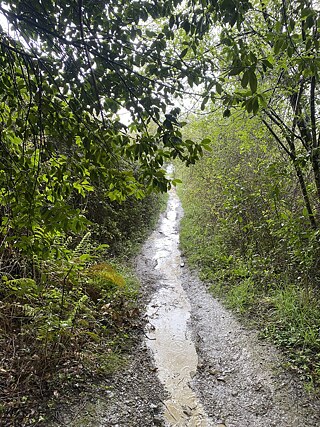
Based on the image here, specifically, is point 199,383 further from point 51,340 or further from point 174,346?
point 51,340

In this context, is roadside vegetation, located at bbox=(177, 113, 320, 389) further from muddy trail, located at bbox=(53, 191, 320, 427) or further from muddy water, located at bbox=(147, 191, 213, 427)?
muddy water, located at bbox=(147, 191, 213, 427)

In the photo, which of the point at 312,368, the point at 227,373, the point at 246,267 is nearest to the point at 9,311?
the point at 227,373

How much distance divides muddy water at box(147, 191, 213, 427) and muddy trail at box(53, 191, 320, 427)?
1cm

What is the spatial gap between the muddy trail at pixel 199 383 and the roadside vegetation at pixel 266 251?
0.33 m

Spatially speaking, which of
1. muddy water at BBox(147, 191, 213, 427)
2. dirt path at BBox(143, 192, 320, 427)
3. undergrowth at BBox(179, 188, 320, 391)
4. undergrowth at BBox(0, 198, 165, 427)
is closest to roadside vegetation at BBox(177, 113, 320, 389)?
undergrowth at BBox(179, 188, 320, 391)

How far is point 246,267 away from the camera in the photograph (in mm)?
6641

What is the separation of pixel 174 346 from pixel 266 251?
9.51 feet

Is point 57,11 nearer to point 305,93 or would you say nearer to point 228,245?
point 305,93

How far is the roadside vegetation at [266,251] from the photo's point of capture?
4.39 metres

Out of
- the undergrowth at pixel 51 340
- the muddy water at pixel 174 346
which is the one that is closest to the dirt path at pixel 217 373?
the muddy water at pixel 174 346

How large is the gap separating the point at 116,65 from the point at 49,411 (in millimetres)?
3204

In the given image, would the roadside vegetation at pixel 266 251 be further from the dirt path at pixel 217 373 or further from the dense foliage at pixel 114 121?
the dirt path at pixel 217 373

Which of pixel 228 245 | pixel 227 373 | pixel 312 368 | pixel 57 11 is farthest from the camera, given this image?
pixel 228 245

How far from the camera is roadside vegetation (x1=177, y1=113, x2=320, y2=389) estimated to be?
4.39 metres
